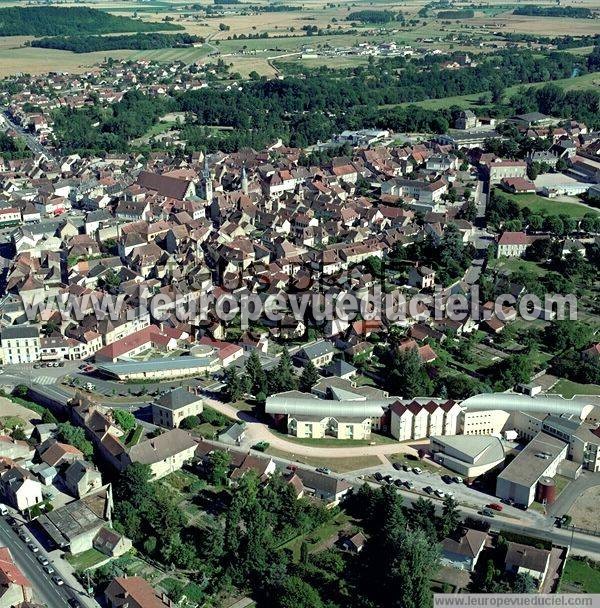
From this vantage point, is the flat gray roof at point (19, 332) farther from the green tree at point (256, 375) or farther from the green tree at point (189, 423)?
the green tree at point (256, 375)

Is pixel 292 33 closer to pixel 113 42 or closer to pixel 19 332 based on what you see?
pixel 113 42

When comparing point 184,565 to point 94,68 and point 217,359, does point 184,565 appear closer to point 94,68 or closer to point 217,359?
point 217,359

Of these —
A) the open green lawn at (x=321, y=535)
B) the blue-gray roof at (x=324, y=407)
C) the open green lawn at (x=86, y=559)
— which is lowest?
the open green lawn at (x=321, y=535)

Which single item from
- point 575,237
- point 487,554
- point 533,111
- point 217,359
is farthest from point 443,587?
point 533,111

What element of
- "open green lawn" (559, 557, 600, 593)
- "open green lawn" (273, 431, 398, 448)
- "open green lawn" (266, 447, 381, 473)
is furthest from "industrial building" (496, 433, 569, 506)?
"open green lawn" (273, 431, 398, 448)

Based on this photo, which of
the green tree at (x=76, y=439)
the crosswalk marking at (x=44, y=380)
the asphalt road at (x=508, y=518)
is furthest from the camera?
the crosswalk marking at (x=44, y=380)

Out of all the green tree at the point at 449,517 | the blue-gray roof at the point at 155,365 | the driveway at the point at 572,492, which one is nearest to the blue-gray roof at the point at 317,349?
the blue-gray roof at the point at 155,365
